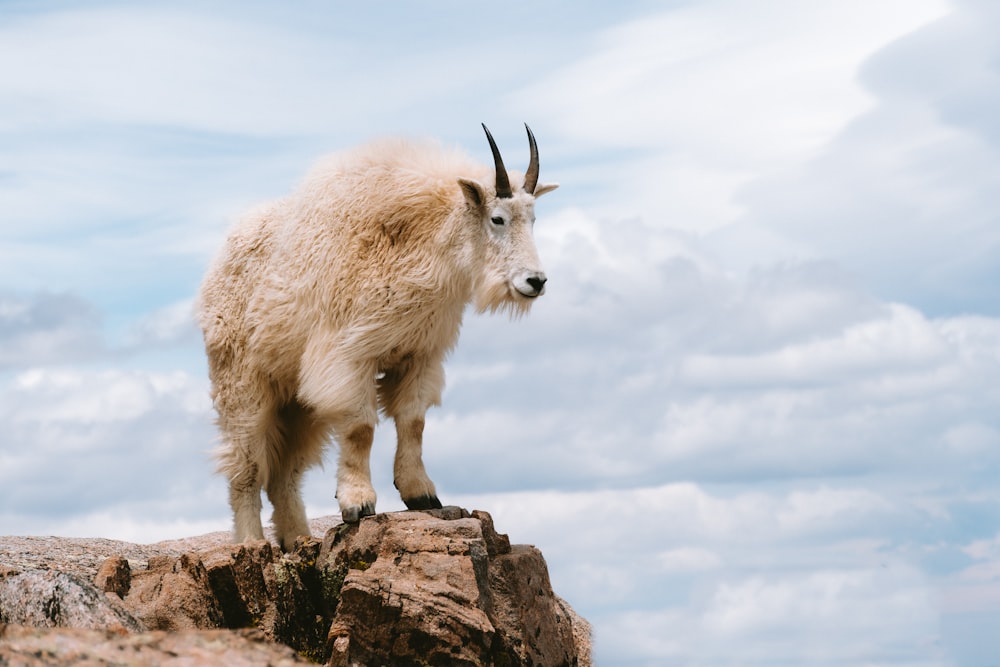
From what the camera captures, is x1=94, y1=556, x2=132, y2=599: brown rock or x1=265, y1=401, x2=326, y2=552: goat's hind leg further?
x1=265, y1=401, x2=326, y2=552: goat's hind leg

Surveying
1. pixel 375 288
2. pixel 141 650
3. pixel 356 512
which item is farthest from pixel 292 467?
pixel 141 650

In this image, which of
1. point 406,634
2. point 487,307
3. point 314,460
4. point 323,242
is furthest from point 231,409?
point 406,634

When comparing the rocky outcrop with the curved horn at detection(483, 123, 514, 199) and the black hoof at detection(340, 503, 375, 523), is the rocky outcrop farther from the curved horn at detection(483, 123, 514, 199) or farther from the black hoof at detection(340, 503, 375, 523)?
the curved horn at detection(483, 123, 514, 199)

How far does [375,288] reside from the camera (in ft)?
33.5

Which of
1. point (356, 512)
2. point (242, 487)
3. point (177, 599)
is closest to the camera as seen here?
point (177, 599)

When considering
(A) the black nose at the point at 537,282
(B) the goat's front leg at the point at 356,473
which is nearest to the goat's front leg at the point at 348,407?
(B) the goat's front leg at the point at 356,473

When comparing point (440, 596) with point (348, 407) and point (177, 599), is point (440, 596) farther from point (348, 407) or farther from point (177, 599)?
point (348, 407)

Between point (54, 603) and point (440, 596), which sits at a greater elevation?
point (440, 596)

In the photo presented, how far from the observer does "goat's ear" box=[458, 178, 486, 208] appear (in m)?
10.0

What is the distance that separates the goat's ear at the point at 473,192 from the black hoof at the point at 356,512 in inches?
107

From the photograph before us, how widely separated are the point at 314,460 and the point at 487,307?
9.99 ft

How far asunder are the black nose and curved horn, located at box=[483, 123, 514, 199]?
2.51 feet

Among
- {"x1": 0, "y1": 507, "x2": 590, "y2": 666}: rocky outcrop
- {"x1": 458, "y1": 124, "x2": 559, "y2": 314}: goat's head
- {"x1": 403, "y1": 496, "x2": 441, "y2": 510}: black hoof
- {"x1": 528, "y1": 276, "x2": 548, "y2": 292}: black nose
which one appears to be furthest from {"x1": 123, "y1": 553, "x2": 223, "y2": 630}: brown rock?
{"x1": 528, "y1": 276, "x2": 548, "y2": 292}: black nose

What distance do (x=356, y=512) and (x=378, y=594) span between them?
1.56m
